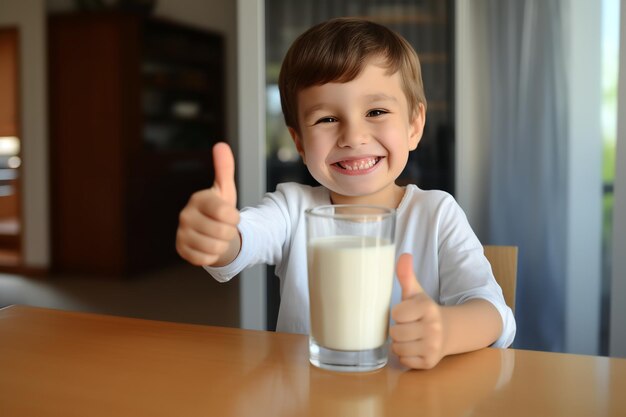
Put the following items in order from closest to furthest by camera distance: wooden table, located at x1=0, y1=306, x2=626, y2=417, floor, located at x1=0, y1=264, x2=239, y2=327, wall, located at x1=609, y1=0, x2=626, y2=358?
1. wooden table, located at x1=0, y1=306, x2=626, y2=417
2. wall, located at x1=609, y1=0, x2=626, y2=358
3. floor, located at x1=0, y1=264, x2=239, y2=327

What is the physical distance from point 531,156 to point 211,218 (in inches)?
75.2

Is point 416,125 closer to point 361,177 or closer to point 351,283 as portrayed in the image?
point 361,177

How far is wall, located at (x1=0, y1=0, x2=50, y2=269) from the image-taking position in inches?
191

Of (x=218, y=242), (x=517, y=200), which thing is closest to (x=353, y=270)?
(x=218, y=242)

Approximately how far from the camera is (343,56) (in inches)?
38.0

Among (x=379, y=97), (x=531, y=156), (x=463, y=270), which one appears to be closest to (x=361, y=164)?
(x=379, y=97)

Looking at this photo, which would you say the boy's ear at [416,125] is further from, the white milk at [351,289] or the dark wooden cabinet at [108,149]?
the dark wooden cabinet at [108,149]

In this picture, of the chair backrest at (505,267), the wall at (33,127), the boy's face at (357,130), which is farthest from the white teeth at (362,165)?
the wall at (33,127)

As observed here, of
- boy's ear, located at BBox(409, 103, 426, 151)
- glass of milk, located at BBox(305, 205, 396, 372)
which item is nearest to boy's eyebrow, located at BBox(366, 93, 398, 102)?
boy's ear, located at BBox(409, 103, 426, 151)

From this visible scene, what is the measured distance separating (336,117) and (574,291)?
1700 millimetres

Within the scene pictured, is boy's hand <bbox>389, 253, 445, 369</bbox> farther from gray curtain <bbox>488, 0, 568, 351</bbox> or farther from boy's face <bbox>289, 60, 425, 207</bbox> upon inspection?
gray curtain <bbox>488, 0, 568, 351</bbox>

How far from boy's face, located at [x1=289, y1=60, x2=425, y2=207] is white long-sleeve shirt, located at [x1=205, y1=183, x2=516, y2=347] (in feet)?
0.30

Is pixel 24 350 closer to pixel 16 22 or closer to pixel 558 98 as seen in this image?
pixel 558 98

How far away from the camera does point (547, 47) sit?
2.33 m
